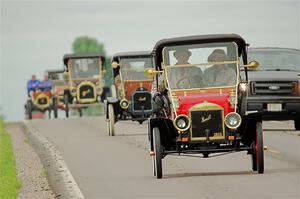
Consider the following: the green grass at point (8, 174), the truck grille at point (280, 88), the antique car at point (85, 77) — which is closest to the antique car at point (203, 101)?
the green grass at point (8, 174)

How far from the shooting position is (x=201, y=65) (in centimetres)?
1775

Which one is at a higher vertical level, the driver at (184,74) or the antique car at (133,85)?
the driver at (184,74)

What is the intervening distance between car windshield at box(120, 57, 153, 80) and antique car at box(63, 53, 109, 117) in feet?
38.9

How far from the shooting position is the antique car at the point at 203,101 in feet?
54.4

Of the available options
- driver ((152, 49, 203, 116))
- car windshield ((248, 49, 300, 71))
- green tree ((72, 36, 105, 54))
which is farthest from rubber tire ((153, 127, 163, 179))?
green tree ((72, 36, 105, 54))

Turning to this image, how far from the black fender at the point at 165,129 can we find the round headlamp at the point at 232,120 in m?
0.79

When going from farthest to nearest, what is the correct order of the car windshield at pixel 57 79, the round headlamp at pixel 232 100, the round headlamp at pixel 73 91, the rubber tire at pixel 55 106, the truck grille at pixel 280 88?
the car windshield at pixel 57 79
the rubber tire at pixel 55 106
the round headlamp at pixel 73 91
the truck grille at pixel 280 88
the round headlamp at pixel 232 100

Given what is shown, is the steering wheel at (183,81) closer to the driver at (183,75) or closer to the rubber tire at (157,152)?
the driver at (183,75)

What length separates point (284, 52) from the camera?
28984mm

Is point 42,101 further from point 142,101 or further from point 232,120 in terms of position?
point 232,120

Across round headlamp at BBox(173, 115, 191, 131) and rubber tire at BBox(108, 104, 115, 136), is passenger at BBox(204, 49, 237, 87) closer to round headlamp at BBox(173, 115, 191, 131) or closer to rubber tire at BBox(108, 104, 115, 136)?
round headlamp at BBox(173, 115, 191, 131)

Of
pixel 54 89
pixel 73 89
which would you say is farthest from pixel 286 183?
pixel 54 89

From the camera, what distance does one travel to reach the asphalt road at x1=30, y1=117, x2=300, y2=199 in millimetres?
14555

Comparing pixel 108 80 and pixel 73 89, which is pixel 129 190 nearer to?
pixel 73 89
